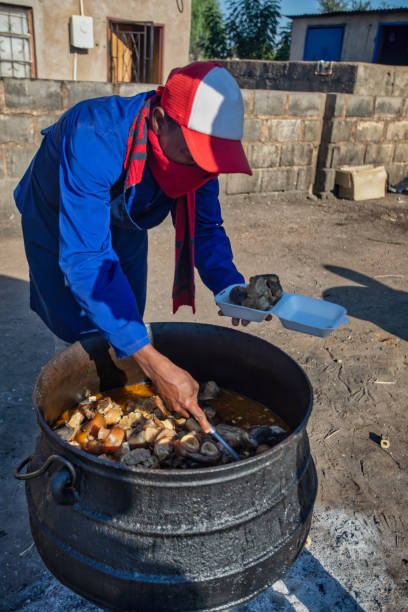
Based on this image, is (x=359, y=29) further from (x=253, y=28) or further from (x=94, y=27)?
(x=94, y=27)

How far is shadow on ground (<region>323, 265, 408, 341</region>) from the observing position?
4668 mm

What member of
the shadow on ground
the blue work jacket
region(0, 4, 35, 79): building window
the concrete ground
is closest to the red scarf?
the blue work jacket

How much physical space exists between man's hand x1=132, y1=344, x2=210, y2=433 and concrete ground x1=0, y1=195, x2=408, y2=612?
0.94 meters

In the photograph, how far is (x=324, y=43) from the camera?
21.1 metres

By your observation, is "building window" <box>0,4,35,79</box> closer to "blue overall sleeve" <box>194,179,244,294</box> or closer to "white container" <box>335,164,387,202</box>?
"white container" <box>335,164,387,202</box>

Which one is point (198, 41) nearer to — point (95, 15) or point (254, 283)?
point (95, 15)

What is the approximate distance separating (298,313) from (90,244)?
103 cm

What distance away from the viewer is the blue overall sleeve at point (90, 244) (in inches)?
68.7

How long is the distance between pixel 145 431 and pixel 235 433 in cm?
33

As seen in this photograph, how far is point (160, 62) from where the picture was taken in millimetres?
11195

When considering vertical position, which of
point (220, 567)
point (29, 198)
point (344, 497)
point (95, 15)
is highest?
point (95, 15)

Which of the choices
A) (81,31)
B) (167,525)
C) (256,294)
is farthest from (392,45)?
(167,525)

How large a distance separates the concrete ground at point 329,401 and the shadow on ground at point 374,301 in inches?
0.5

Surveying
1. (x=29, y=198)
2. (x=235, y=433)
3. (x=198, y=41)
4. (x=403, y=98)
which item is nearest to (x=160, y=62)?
(x=403, y=98)
